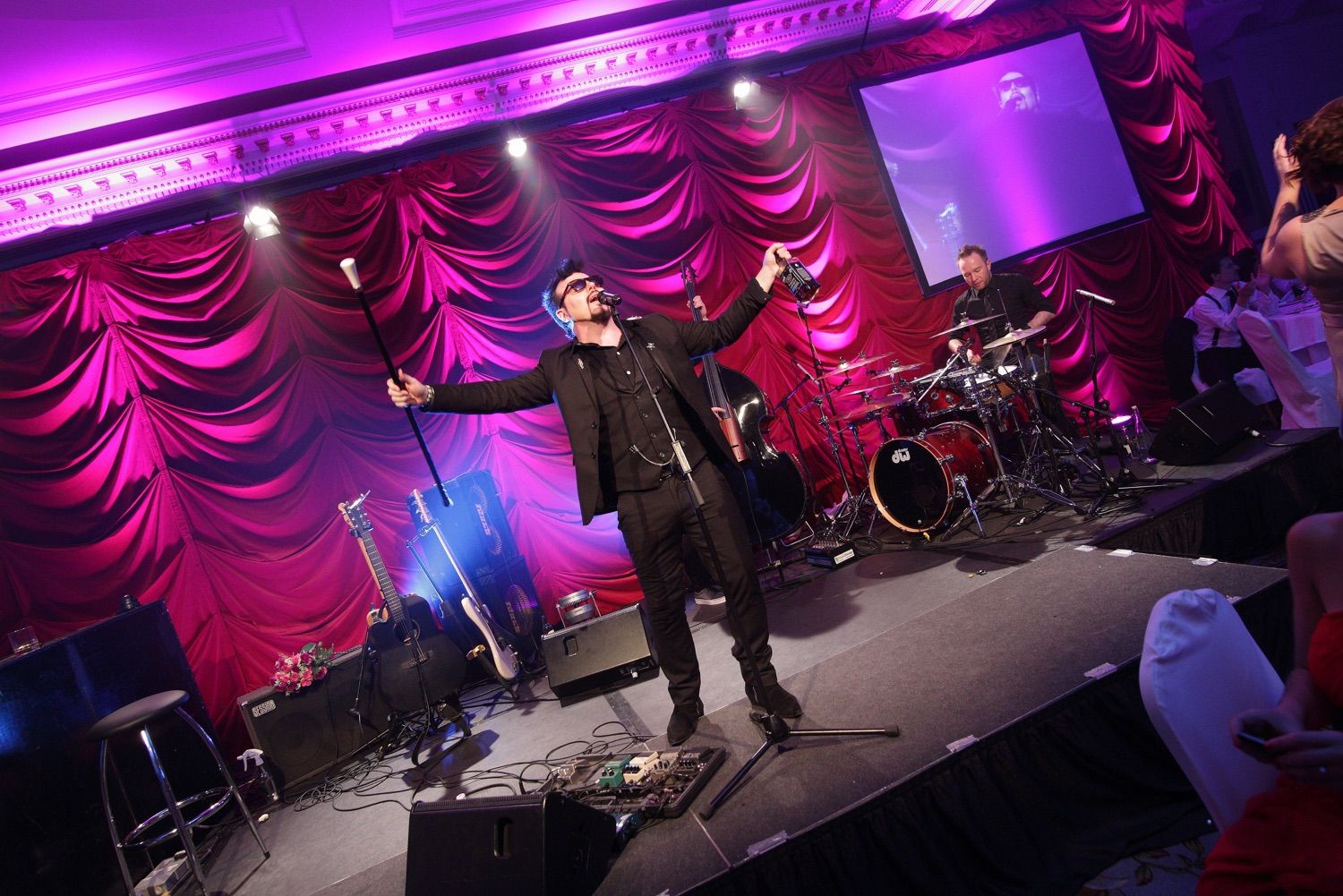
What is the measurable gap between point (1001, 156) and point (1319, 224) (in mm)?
6278

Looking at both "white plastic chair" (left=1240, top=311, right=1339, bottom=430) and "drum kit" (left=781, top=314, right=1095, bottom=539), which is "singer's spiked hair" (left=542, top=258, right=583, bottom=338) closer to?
"drum kit" (left=781, top=314, right=1095, bottom=539)

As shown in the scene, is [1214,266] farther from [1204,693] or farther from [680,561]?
[1204,693]

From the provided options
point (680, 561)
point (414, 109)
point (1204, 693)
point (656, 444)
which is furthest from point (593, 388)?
point (414, 109)

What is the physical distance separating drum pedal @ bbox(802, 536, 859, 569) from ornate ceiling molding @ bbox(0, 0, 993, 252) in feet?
14.6

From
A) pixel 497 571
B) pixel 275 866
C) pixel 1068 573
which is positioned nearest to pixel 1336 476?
pixel 1068 573

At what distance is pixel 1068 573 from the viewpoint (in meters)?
3.74

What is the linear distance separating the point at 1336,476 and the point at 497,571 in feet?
19.0

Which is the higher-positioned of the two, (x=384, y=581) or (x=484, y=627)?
(x=384, y=581)

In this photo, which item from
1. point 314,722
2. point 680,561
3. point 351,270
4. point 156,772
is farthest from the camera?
point 314,722

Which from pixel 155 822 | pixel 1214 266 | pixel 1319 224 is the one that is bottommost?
pixel 155 822

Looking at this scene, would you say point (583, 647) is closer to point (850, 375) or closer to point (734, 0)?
point (850, 375)

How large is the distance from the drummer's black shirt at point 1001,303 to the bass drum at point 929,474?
1.21 metres

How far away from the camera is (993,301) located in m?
6.30

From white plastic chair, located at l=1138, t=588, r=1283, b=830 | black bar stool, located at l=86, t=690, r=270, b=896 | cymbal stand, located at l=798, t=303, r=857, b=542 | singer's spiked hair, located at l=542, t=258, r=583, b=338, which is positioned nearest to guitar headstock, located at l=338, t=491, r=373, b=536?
black bar stool, located at l=86, t=690, r=270, b=896
